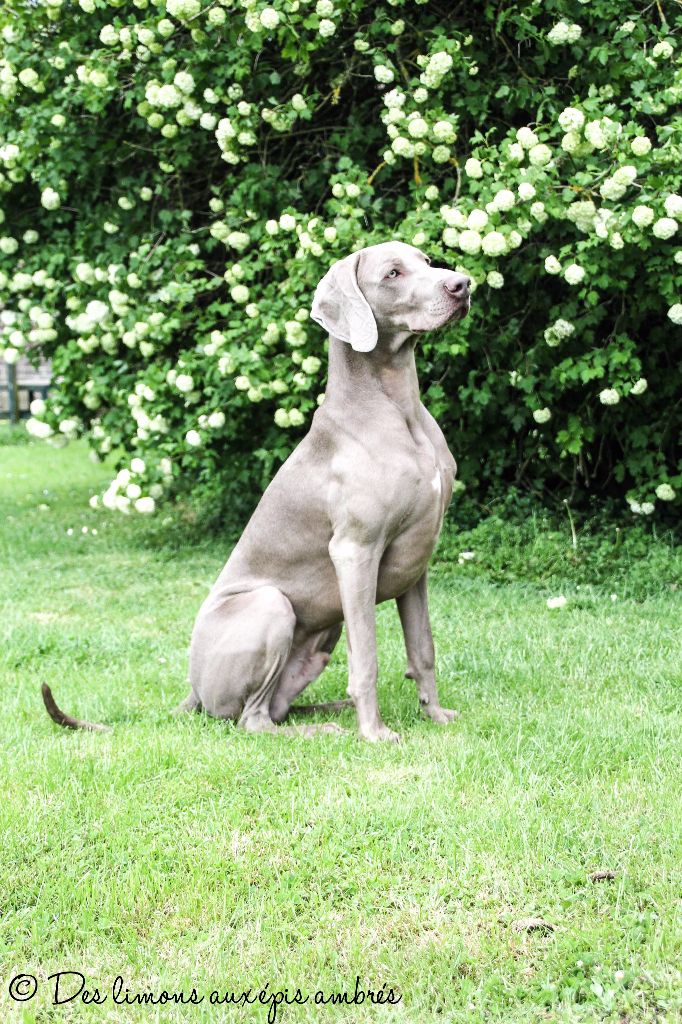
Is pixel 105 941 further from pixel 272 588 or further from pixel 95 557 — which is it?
pixel 95 557

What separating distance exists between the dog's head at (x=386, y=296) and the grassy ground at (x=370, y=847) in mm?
1517

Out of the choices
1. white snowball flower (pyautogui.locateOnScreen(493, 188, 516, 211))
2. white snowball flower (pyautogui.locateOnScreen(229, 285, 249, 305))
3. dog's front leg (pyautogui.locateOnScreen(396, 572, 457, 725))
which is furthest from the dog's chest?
white snowball flower (pyautogui.locateOnScreen(229, 285, 249, 305))

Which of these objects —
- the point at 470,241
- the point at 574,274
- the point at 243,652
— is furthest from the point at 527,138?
the point at 243,652

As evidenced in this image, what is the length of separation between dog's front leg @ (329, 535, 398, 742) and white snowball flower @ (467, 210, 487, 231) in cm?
258

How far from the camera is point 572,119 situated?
5.73m

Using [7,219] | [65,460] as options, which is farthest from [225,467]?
[65,460]

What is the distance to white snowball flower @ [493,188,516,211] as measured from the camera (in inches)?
230

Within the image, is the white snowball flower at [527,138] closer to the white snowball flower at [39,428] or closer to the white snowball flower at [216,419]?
the white snowball flower at [216,419]

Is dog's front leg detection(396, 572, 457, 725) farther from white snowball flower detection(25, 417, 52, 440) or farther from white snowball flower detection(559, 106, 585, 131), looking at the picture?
white snowball flower detection(25, 417, 52, 440)

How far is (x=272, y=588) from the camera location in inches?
169

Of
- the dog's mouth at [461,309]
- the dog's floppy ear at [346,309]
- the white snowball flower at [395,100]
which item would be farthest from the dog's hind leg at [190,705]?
the white snowball flower at [395,100]

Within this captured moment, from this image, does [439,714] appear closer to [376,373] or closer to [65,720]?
[376,373]

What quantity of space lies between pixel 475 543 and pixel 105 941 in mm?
5031

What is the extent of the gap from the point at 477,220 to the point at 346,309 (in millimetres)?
2220
